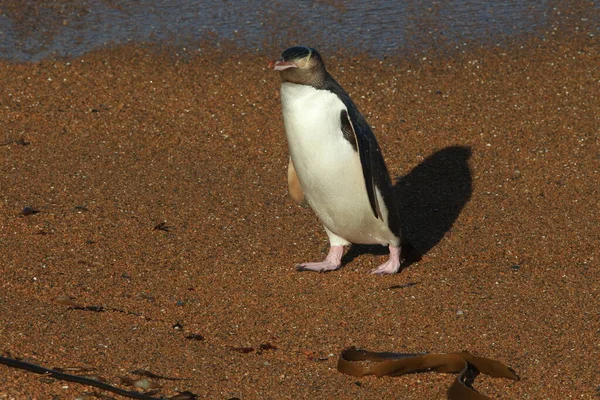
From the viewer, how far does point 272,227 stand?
234 inches

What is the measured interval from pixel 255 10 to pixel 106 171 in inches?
138

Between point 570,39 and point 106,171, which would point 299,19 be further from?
point 106,171

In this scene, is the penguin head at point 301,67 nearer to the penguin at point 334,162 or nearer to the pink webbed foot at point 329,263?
the penguin at point 334,162

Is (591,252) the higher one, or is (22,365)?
(22,365)

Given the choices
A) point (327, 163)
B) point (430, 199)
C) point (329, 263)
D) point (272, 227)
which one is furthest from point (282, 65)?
point (430, 199)

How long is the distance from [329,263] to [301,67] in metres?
1.17

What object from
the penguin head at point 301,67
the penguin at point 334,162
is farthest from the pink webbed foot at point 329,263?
the penguin head at point 301,67

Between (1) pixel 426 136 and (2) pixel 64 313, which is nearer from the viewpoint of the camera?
(2) pixel 64 313

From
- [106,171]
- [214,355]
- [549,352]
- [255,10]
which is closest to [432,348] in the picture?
[549,352]

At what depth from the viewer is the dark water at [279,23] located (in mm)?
8773

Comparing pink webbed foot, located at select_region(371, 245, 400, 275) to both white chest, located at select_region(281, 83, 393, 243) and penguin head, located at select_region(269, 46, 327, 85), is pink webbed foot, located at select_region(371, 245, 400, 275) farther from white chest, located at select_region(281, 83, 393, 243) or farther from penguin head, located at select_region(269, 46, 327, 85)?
penguin head, located at select_region(269, 46, 327, 85)

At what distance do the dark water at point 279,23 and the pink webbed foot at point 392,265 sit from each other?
3439 mm

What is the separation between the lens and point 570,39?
864 centimetres

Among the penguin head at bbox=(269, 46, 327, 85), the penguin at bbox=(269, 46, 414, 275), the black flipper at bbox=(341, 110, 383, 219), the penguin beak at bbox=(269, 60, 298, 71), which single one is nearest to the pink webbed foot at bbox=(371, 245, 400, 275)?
the penguin at bbox=(269, 46, 414, 275)
